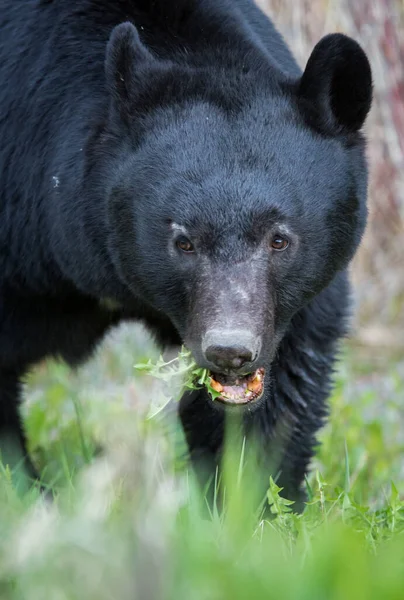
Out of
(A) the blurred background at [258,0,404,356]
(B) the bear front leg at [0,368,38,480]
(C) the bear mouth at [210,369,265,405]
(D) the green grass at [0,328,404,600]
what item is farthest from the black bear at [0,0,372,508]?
(A) the blurred background at [258,0,404,356]

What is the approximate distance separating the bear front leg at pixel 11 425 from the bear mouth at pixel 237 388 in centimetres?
140

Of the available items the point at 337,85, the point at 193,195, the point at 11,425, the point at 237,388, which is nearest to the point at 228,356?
the point at 237,388

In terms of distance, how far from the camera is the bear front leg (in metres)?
4.98

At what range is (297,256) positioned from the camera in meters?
3.92

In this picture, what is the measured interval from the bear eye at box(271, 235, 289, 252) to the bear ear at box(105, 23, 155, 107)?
2.51ft

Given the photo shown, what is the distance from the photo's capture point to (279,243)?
384 centimetres

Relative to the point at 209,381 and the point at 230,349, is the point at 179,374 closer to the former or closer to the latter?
the point at 209,381

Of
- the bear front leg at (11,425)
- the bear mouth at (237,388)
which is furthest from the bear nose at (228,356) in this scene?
the bear front leg at (11,425)

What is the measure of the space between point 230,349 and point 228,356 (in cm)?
3

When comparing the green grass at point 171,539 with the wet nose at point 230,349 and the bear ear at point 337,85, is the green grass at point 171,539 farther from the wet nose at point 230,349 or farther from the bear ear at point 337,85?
the bear ear at point 337,85

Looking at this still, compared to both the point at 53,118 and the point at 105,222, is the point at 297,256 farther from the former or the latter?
the point at 53,118

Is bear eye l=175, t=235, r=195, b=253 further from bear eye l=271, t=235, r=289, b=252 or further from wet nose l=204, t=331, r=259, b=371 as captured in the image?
wet nose l=204, t=331, r=259, b=371

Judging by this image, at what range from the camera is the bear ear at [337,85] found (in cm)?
399

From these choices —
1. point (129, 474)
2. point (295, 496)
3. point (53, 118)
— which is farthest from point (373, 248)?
point (129, 474)
